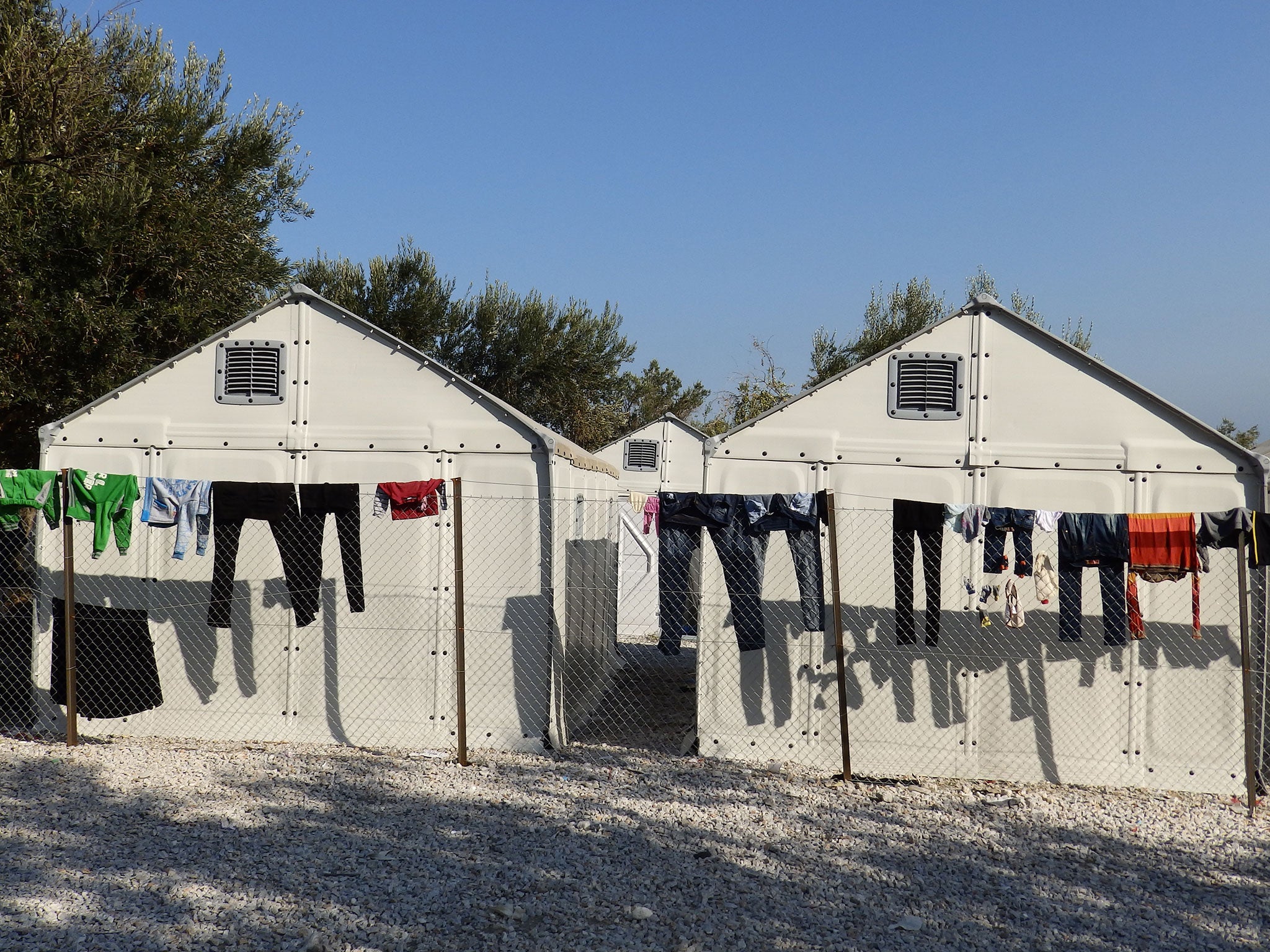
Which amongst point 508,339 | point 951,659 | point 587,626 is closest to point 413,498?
point 587,626

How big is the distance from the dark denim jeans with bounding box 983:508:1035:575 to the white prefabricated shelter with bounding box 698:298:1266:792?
0.27 meters

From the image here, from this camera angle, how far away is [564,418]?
89.8 ft

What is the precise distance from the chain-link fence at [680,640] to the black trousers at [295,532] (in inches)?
0.8

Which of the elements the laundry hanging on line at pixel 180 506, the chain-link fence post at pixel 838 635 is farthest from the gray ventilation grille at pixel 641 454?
the laundry hanging on line at pixel 180 506

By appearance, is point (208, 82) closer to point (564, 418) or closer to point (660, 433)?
point (660, 433)

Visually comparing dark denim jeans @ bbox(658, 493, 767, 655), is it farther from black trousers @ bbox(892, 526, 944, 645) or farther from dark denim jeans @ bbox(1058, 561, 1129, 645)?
dark denim jeans @ bbox(1058, 561, 1129, 645)

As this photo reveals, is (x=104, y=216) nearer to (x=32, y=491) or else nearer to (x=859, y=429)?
(x=32, y=491)

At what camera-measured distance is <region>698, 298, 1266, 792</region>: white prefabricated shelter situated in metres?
6.50

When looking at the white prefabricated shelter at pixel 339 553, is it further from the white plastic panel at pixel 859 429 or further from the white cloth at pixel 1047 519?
the white cloth at pixel 1047 519

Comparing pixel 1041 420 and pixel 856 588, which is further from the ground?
pixel 1041 420

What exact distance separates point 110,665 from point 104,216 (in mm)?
5641

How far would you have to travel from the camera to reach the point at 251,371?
7.38 meters

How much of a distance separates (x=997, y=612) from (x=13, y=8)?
11.2 m

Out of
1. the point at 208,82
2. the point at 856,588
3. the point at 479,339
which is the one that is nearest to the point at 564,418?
the point at 479,339
